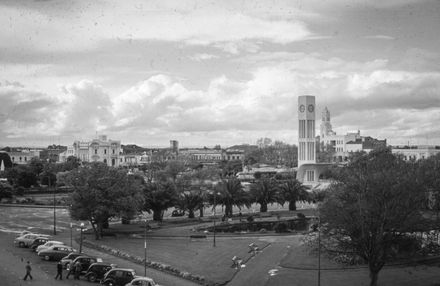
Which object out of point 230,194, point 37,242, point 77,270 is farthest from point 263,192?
point 77,270

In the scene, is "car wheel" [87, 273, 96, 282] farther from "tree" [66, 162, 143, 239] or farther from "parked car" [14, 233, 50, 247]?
"tree" [66, 162, 143, 239]

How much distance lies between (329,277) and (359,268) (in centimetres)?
326

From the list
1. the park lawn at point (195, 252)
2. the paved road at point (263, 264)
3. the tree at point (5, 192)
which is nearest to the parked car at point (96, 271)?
the park lawn at point (195, 252)

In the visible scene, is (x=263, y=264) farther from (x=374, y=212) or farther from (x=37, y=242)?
(x=37, y=242)

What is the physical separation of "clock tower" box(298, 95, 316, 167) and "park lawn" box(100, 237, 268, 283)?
72488 mm

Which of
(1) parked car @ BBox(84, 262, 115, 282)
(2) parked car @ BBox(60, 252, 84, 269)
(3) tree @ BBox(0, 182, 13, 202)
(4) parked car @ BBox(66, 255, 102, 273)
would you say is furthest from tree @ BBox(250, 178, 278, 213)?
(3) tree @ BBox(0, 182, 13, 202)

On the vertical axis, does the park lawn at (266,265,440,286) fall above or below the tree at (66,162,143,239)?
below

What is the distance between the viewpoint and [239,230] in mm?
61000

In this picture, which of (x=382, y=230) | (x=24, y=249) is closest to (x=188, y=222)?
(x=24, y=249)

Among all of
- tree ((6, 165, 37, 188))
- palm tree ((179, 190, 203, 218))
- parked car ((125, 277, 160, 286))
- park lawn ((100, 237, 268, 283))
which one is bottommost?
park lawn ((100, 237, 268, 283))

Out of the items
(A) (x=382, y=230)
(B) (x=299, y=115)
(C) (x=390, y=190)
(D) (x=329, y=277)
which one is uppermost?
(B) (x=299, y=115)

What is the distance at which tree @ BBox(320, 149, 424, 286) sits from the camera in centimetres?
3400

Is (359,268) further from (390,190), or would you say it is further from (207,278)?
(207,278)

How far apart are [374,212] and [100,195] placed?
28284mm
